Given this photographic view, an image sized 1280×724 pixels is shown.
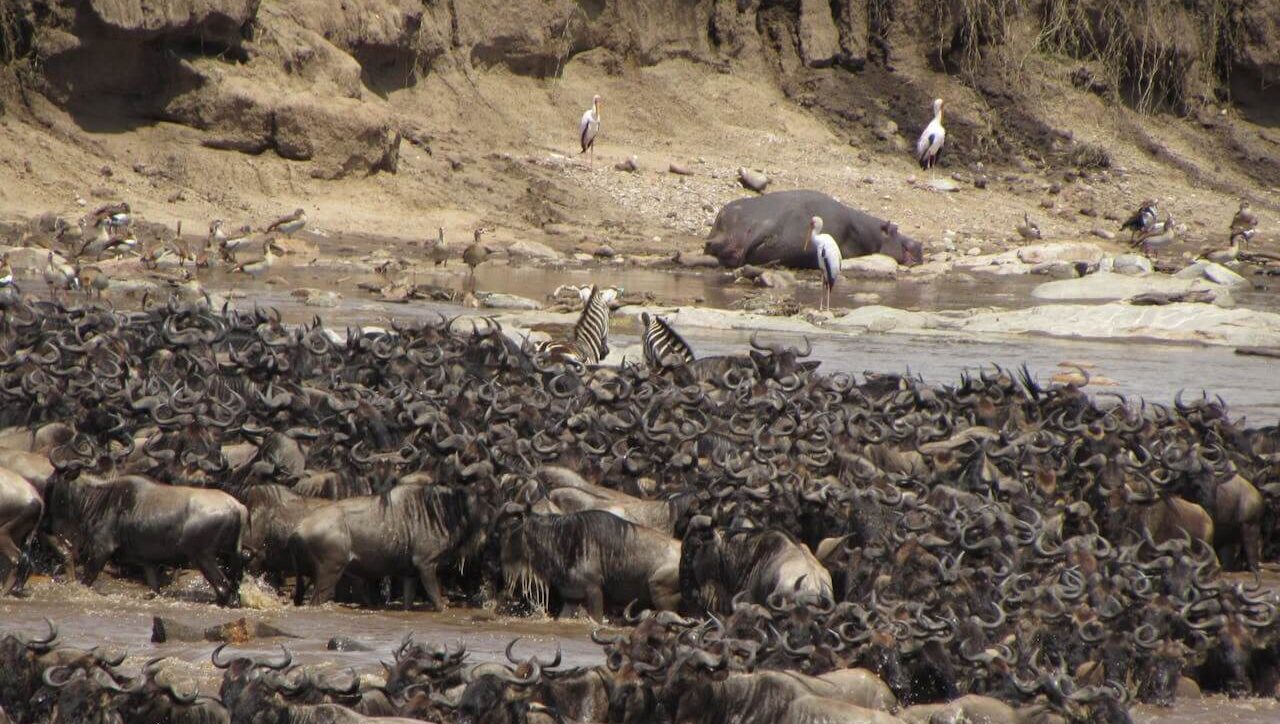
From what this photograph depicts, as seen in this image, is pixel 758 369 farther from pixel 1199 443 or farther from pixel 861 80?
pixel 861 80

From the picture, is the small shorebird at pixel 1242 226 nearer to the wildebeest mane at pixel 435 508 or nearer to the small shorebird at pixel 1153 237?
the small shorebird at pixel 1153 237

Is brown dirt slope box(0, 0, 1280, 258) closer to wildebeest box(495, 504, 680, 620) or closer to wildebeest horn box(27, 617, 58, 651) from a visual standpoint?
wildebeest box(495, 504, 680, 620)

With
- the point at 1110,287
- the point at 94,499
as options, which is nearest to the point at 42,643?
the point at 94,499

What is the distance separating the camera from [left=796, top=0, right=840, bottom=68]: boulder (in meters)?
34.2

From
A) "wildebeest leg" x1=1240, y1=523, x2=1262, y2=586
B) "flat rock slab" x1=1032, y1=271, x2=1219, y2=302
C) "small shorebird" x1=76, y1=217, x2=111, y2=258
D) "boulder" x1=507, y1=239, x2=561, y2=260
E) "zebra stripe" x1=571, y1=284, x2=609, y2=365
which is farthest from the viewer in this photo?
"boulder" x1=507, y1=239, x2=561, y2=260

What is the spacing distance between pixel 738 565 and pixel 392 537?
1.60 m

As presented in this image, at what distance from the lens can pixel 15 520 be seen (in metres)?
7.80

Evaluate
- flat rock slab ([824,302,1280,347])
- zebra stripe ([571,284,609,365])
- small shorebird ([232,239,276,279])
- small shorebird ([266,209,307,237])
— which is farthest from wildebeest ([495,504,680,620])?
small shorebird ([266,209,307,237])

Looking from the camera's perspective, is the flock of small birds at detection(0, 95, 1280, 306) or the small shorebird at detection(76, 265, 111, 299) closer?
the small shorebird at detection(76, 265, 111, 299)

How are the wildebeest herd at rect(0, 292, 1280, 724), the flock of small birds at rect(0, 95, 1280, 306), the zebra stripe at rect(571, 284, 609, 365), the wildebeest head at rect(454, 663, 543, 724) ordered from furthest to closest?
the flock of small birds at rect(0, 95, 1280, 306), the zebra stripe at rect(571, 284, 609, 365), the wildebeest herd at rect(0, 292, 1280, 724), the wildebeest head at rect(454, 663, 543, 724)

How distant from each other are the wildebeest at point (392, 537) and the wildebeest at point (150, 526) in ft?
1.07

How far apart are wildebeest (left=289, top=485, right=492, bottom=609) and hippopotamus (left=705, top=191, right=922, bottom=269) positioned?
16.6 m

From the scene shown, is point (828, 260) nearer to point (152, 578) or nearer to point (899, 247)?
point (899, 247)

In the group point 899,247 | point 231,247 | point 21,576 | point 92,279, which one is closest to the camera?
point 21,576
